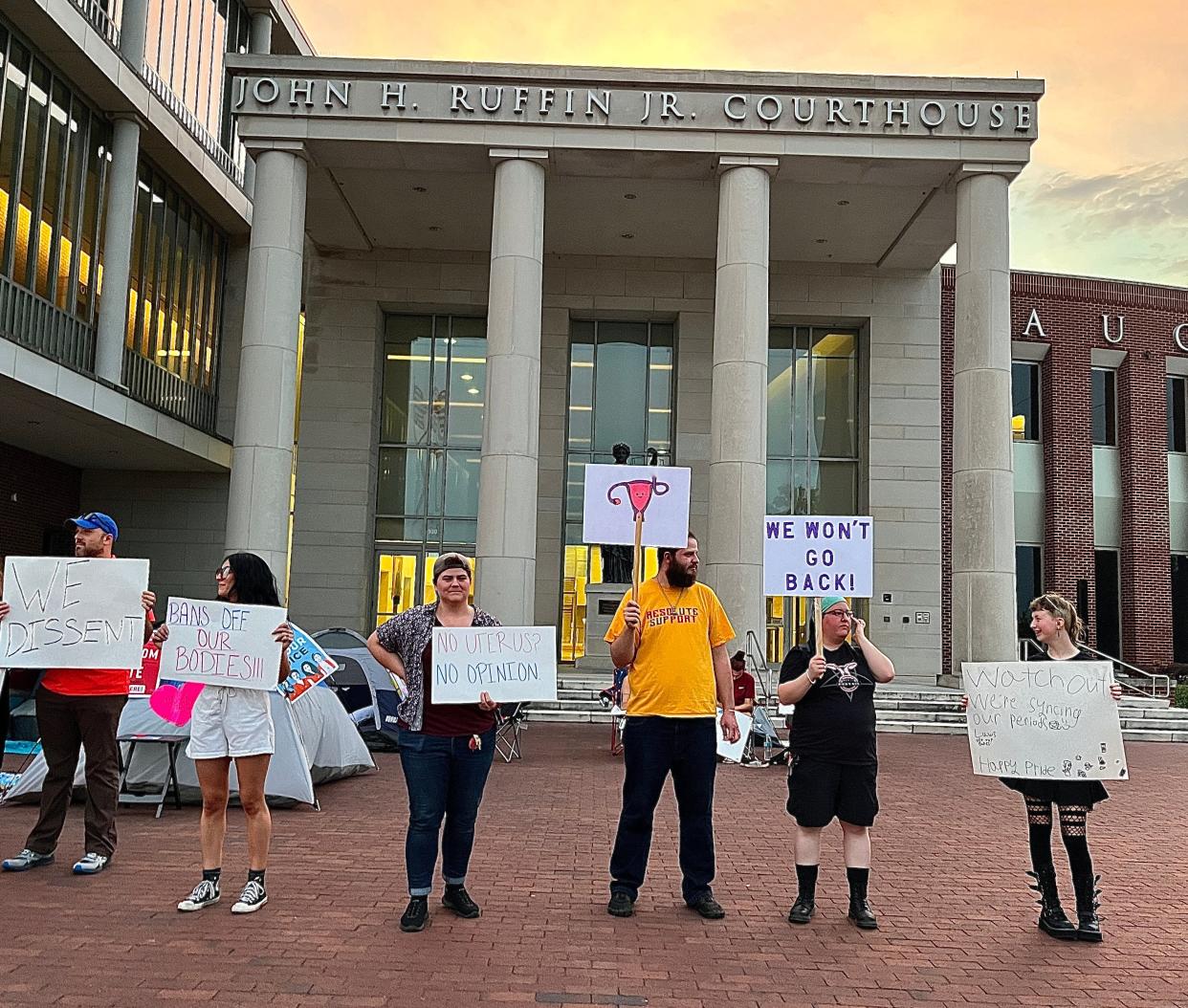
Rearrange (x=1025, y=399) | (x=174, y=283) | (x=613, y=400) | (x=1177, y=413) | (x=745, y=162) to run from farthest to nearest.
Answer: (x=1177, y=413) → (x=1025, y=399) → (x=613, y=400) → (x=174, y=283) → (x=745, y=162)

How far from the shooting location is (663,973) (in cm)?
536

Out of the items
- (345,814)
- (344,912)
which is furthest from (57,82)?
(344,912)

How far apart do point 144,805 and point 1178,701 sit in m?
20.7

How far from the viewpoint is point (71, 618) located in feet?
22.7

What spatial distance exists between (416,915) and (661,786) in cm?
155

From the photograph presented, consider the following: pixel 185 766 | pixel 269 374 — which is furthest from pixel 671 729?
pixel 269 374

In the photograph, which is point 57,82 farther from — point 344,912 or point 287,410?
point 344,912

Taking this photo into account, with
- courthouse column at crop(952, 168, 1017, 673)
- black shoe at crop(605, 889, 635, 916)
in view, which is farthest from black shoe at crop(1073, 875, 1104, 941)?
courthouse column at crop(952, 168, 1017, 673)

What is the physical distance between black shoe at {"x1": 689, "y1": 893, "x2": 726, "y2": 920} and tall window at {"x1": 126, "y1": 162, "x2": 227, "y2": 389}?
20599 mm

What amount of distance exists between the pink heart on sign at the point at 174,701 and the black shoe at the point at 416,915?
4.41m

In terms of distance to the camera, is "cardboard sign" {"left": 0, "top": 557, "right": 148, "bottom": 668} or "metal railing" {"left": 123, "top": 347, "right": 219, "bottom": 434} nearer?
"cardboard sign" {"left": 0, "top": 557, "right": 148, "bottom": 668}

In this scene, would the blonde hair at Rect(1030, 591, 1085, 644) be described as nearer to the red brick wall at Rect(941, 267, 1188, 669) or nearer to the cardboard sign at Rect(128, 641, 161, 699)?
the cardboard sign at Rect(128, 641, 161, 699)

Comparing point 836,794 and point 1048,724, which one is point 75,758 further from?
point 1048,724

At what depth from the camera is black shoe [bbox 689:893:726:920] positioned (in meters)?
6.39
